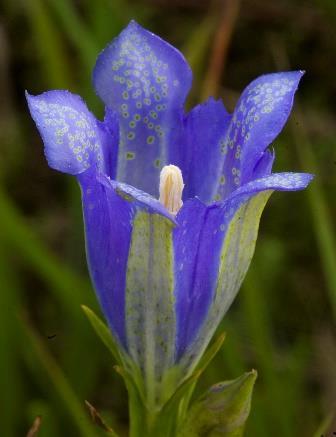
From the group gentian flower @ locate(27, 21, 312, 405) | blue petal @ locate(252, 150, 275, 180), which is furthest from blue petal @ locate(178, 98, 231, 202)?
blue petal @ locate(252, 150, 275, 180)

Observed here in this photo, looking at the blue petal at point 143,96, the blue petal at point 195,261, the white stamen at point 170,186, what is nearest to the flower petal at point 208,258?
the blue petal at point 195,261

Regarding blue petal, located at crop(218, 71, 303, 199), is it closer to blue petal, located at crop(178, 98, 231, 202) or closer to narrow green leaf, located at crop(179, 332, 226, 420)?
blue petal, located at crop(178, 98, 231, 202)

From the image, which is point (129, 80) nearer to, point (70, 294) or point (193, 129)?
point (193, 129)

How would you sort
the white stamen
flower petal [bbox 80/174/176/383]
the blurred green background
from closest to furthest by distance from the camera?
flower petal [bbox 80/174/176/383] < the white stamen < the blurred green background

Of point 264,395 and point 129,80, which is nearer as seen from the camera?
point 129,80

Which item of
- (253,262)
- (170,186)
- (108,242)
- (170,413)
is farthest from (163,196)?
(253,262)

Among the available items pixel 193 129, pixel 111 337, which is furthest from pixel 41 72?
pixel 111 337

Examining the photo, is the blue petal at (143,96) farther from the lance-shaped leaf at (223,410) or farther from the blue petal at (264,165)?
the lance-shaped leaf at (223,410)

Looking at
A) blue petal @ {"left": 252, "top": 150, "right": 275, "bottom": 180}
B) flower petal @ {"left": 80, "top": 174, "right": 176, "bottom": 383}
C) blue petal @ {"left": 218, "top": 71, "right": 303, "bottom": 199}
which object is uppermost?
blue petal @ {"left": 218, "top": 71, "right": 303, "bottom": 199}
